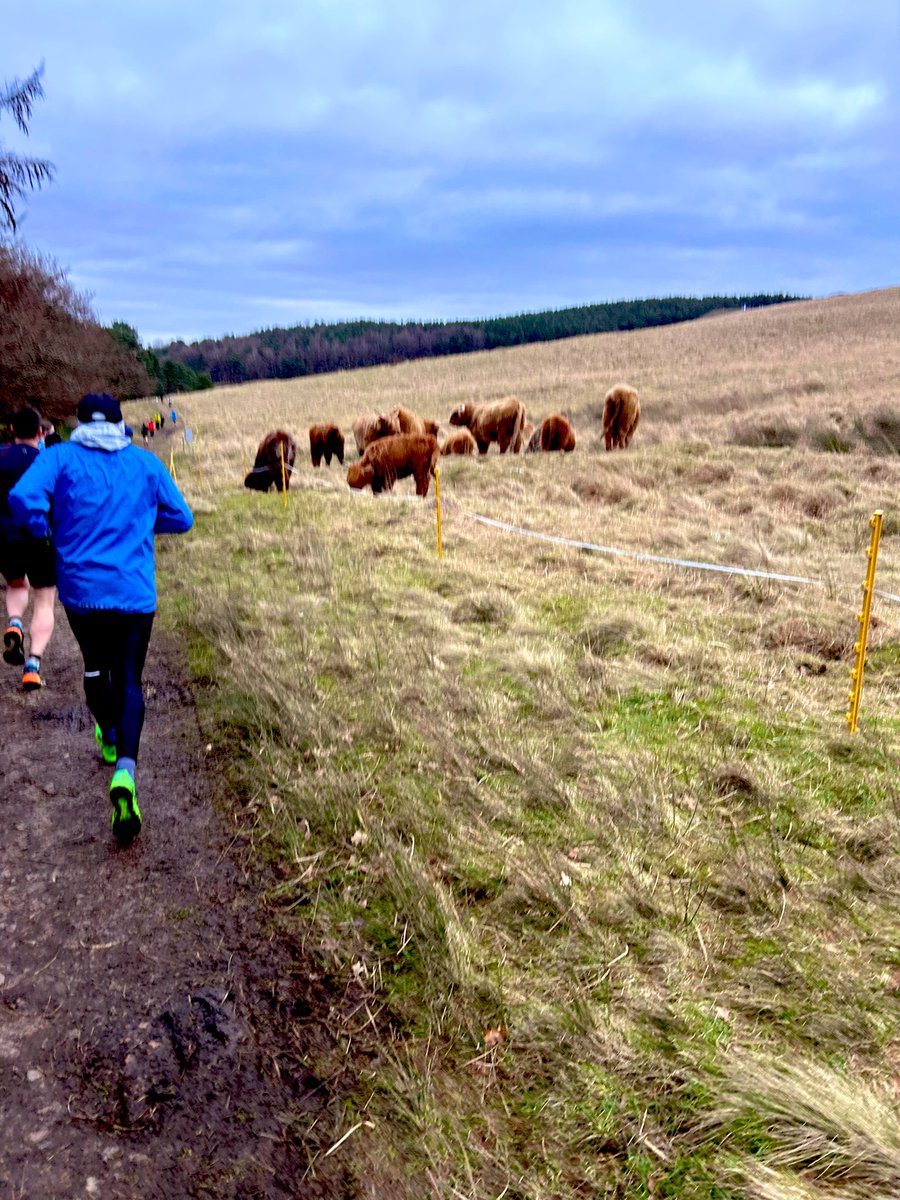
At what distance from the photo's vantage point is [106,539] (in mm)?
3881

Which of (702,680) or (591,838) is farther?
(702,680)

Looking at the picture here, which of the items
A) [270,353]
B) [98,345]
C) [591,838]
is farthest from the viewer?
[270,353]

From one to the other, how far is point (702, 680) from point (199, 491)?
12.7m

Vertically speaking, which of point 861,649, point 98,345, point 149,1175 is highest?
point 98,345

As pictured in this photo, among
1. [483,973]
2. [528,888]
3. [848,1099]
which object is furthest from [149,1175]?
[848,1099]

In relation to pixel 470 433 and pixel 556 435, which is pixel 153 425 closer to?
pixel 470 433

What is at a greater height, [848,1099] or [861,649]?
[861,649]

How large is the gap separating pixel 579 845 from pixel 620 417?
53.3 ft

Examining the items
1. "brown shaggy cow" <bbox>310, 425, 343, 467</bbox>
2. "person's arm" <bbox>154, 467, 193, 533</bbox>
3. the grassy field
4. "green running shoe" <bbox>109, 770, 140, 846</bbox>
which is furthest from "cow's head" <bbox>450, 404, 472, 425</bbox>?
"green running shoe" <bbox>109, 770, 140, 846</bbox>

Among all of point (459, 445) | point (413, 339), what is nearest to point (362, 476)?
point (459, 445)

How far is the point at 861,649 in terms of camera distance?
4625 millimetres

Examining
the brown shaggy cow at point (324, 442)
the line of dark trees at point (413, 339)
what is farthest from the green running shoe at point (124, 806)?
the line of dark trees at point (413, 339)

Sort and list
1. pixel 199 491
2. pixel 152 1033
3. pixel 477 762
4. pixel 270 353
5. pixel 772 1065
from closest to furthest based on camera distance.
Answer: pixel 772 1065, pixel 152 1033, pixel 477 762, pixel 199 491, pixel 270 353

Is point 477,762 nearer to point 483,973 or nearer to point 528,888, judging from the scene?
point 528,888
